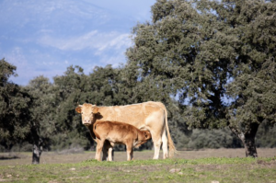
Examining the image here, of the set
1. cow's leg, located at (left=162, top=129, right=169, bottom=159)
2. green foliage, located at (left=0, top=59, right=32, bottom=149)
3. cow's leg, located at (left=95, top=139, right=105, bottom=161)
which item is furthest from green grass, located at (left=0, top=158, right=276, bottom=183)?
green foliage, located at (left=0, top=59, right=32, bottom=149)

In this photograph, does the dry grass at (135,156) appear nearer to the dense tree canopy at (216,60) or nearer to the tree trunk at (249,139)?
the tree trunk at (249,139)

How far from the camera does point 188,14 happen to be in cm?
2756

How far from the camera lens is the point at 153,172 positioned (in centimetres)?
1105

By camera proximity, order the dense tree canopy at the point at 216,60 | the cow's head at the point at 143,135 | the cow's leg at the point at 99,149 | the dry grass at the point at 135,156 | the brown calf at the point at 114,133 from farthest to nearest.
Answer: the dry grass at the point at 135,156
the dense tree canopy at the point at 216,60
the cow's head at the point at 143,135
the brown calf at the point at 114,133
the cow's leg at the point at 99,149

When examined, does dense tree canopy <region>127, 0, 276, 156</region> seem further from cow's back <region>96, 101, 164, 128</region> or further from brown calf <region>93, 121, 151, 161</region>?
brown calf <region>93, 121, 151, 161</region>

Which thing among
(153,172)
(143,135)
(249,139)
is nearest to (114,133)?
(143,135)

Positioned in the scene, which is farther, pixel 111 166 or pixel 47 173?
pixel 111 166

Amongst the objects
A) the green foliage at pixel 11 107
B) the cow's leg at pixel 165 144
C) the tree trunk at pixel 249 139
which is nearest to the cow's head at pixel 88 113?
the cow's leg at pixel 165 144

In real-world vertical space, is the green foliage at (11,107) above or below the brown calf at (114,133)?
above

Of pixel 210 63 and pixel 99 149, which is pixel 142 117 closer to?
pixel 99 149

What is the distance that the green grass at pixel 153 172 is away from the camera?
401 inches

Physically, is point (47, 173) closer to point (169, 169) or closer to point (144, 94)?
point (169, 169)

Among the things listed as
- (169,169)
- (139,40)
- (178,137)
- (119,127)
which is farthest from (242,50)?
(178,137)

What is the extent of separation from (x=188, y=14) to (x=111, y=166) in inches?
695
